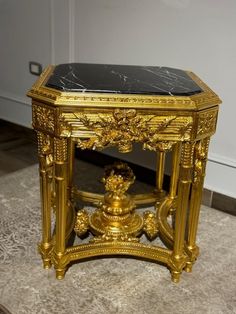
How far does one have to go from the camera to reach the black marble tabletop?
1.23 meters

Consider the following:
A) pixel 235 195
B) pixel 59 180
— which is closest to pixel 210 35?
pixel 235 195

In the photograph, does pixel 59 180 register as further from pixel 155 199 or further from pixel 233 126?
pixel 233 126

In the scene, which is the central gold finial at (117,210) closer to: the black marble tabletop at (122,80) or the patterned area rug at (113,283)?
the patterned area rug at (113,283)

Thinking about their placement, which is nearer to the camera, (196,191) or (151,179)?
(196,191)

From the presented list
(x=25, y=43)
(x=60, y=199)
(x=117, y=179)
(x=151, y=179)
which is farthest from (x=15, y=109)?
(x=60, y=199)

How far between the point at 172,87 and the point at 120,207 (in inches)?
20.9

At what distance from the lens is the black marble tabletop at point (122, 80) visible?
123 cm

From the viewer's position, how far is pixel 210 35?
177 centimetres

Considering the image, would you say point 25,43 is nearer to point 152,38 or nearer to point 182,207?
point 152,38

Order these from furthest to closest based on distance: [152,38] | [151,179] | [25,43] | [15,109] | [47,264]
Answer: [15,109] → [25,43] → [151,179] → [152,38] → [47,264]

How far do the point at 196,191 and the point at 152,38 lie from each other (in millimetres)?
850

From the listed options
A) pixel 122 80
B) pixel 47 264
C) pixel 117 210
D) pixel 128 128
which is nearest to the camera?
pixel 128 128

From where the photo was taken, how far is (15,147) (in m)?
2.63

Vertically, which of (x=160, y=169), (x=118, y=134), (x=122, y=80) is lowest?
(x=160, y=169)
